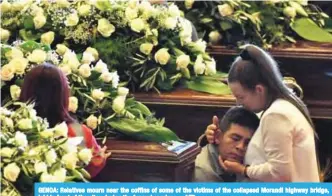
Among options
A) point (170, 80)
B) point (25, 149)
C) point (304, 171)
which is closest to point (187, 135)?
point (170, 80)

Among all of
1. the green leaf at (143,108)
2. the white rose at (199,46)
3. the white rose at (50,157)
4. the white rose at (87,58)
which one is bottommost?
the green leaf at (143,108)

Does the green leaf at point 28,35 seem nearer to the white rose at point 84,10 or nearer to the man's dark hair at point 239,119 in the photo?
the white rose at point 84,10

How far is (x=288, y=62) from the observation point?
353 centimetres

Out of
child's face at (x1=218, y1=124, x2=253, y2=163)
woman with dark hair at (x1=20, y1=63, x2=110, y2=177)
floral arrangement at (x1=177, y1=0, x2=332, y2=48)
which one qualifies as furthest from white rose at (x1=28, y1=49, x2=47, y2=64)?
floral arrangement at (x1=177, y1=0, x2=332, y2=48)

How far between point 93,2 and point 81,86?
368mm

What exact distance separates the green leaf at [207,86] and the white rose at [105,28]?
29cm

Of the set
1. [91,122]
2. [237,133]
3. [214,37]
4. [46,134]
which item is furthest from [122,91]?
[214,37]

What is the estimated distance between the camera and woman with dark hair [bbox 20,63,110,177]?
270cm

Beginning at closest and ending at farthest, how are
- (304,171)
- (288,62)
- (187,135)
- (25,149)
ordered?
(25,149) < (304,171) < (187,135) < (288,62)

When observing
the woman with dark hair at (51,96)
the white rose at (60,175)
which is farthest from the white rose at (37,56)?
the white rose at (60,175)

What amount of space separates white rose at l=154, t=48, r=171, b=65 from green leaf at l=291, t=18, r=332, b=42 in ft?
2.28

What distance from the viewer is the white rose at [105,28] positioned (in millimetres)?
3166

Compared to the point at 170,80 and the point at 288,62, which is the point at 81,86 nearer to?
the point at 170,80

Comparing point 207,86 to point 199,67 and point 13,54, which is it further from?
point 13,54
